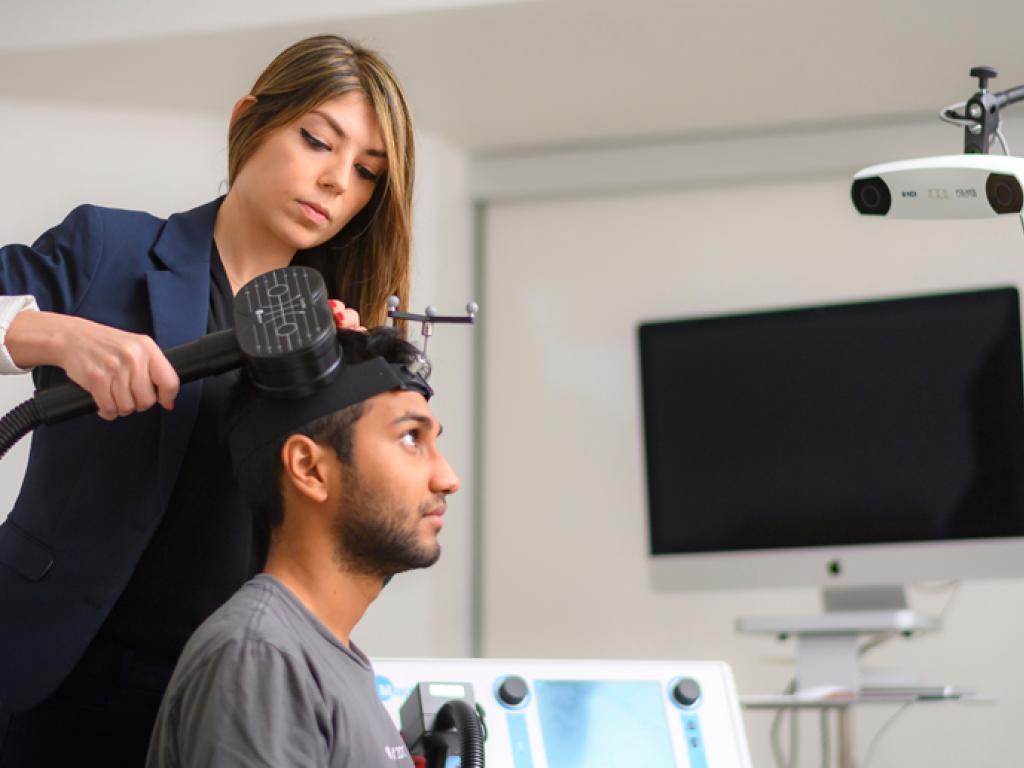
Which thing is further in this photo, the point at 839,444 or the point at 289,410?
the point at 839,444

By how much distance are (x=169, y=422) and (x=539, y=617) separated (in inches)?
81.1

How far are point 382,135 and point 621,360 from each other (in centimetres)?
191

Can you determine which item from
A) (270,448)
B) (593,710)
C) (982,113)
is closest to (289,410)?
(270,448)

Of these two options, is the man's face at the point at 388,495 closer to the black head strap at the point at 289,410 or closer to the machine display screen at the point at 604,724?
the black head strap at the point at 289,410

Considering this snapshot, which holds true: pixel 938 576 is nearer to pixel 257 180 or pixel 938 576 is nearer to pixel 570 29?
pixel 570 29

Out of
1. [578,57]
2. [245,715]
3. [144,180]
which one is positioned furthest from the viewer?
[144,180]

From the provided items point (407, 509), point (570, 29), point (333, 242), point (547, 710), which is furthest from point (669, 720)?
point (570, 29)

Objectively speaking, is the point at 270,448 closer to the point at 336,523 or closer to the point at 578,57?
the point at 336,523

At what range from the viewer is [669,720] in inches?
68.3

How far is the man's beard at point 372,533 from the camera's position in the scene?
4.22ft

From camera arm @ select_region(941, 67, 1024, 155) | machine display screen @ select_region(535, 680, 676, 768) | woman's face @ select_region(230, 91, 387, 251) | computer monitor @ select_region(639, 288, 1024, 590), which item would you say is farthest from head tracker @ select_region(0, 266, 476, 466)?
computer monitor @ select_region(639, 288, 1024, 590)

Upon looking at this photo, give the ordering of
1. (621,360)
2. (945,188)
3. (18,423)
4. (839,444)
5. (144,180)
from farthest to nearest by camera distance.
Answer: (621,360)
(144,180)
(839,444)
(945,188)
(18,423)

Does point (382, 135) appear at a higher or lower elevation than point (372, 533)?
higher

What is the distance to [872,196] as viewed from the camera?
1901mm
